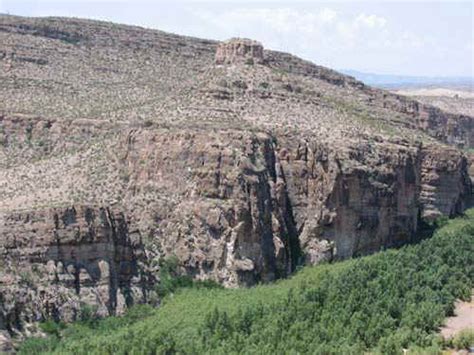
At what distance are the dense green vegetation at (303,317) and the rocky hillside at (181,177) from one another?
217cm

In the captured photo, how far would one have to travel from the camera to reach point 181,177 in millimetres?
61125

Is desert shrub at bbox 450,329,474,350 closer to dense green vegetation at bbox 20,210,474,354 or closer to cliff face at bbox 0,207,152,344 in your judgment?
dense green vegetation at bbox 20,210,474,354

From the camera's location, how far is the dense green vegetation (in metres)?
47.1

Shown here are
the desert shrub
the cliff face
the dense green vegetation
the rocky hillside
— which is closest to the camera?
the dense green vegetation

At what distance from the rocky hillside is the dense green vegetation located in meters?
2.17

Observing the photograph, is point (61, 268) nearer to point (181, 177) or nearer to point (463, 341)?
point (181, 177)

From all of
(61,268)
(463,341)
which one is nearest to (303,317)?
(463,341)

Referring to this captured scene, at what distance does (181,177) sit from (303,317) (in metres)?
14.2

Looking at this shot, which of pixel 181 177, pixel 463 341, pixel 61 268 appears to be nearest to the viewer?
pixel 463 341

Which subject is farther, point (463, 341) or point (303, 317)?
point (303, 317)

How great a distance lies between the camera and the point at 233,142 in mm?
62000

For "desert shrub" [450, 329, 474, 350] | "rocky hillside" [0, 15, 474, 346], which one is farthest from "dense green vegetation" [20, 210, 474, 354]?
"rocky hillside" [0, 15, 474, 346]

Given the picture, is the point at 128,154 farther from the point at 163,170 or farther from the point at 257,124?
the point at 257,124

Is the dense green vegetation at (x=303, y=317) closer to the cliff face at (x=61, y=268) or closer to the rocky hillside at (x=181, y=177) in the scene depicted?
the cliff face at (x=61, y=268)
